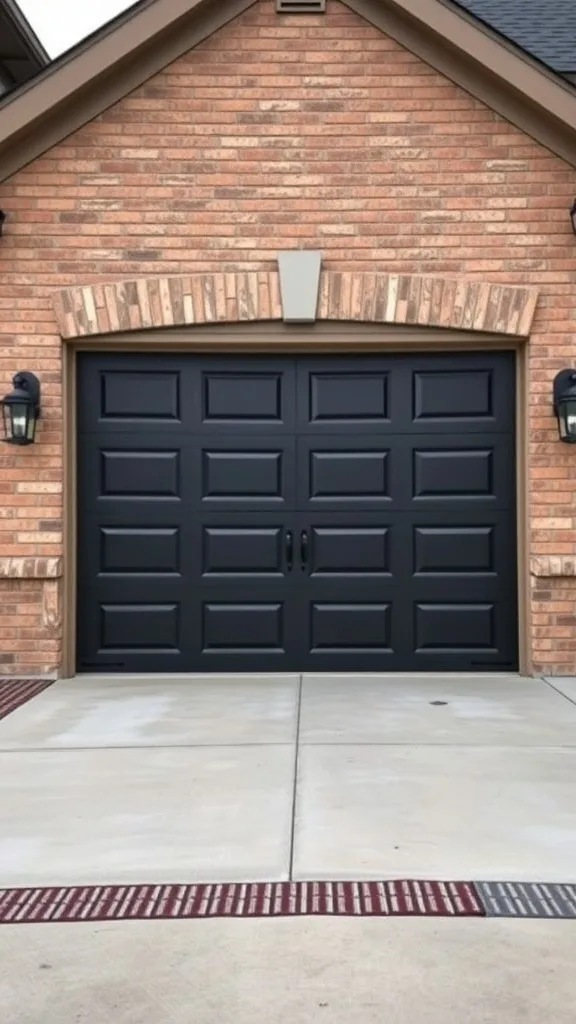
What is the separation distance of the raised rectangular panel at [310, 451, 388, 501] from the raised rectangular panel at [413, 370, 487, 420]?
0.54 metres

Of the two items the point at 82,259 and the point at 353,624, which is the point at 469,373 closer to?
the point at 353,624

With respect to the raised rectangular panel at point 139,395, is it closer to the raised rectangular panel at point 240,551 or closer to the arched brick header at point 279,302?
the arched brick header at point 279,302

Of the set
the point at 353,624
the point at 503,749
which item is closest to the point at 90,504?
the point at 353,624

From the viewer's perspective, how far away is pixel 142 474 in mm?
7395

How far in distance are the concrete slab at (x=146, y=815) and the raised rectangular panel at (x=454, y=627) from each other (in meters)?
2.57

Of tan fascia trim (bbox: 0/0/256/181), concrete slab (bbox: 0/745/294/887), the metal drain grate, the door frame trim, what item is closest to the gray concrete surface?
concrete slab (bbox: 0/745/294/887)

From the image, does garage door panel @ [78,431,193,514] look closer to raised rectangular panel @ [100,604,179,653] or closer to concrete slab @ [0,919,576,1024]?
raised rectangular panel @ [100,604,179,653]

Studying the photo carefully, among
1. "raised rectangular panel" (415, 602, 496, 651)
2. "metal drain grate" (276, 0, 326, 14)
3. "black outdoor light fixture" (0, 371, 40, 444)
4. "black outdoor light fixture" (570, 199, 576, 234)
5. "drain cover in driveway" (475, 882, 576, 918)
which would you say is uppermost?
"metal drain grate" (276, 0, 326, 14)

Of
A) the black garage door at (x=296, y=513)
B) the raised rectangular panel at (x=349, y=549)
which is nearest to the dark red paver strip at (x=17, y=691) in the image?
the black garage door at (x=296, y=513)

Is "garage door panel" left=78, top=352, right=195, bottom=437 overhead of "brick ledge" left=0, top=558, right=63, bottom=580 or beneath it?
overhead

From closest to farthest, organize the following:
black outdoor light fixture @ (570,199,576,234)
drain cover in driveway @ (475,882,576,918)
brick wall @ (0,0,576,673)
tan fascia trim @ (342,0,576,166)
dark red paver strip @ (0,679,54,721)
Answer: drain cover in driveway @ (475,882,576,918)
dark red paver strip @ (0,679,54,721)
tan fascia trim @ (342,0,576,166)
black outdoor light fixture @ (570,199,576,234)
brick wall @ (0,0,576,673)

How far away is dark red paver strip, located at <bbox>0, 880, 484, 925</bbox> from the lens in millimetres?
2930

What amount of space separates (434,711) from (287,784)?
1.82 meters

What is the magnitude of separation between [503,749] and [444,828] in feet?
4.37
